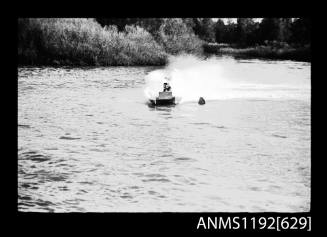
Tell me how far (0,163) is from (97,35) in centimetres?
455

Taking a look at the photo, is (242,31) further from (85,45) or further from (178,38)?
(85,45)

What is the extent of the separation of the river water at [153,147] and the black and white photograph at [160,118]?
2 cm

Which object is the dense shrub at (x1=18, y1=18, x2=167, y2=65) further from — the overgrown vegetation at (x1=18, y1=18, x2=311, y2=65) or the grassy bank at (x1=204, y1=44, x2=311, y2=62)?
the grassy bank at (x1=204, y1=44, x2=311, y2=62)

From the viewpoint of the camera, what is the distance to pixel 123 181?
518cm

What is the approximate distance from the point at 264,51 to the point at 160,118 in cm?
248

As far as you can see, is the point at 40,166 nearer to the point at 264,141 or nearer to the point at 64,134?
the point at 64,134

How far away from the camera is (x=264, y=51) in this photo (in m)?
8.67

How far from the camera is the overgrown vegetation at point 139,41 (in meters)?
7.54

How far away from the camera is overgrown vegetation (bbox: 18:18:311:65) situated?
24.7 feet
